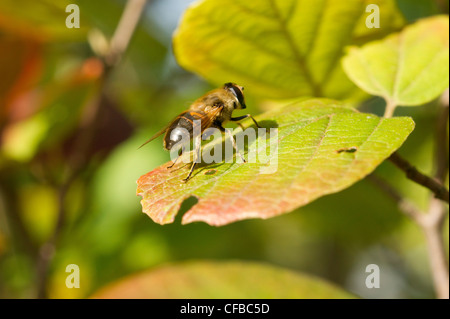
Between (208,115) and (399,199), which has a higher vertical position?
(208,115)

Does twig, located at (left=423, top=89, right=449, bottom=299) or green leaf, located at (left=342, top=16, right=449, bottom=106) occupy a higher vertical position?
green leaf, located at (left=342, top=16, right=449, bottom=106)

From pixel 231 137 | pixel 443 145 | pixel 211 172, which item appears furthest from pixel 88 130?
pixel 443 145

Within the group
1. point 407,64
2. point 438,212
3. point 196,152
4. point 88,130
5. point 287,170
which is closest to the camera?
point 287,170

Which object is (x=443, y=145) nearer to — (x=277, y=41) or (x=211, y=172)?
(x=277, y=41)

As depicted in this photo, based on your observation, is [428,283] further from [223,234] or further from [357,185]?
[223,234]

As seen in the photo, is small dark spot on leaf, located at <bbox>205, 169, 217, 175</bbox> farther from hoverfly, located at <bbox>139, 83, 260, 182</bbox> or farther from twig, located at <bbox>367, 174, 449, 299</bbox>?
twig, located at <bbox>367, 174, 449, 299</bbox>

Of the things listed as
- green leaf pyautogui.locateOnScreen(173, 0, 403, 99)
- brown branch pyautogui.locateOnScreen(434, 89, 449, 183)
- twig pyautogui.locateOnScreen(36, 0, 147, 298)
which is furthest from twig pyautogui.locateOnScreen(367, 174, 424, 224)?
twig pyautogui.locateOnScreen(36, 0, 147, 298)

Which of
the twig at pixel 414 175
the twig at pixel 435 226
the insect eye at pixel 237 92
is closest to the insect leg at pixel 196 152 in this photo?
the insect eye at pixel 237 92

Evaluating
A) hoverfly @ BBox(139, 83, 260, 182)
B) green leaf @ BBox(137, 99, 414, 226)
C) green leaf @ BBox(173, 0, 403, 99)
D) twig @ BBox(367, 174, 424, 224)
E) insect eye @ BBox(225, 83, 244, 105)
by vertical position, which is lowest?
green leaf @ BBox(137, 99, 414, 226)
